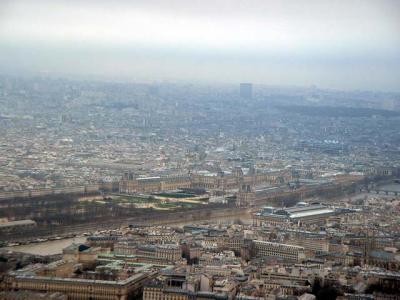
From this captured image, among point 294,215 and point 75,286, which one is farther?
point 294,215

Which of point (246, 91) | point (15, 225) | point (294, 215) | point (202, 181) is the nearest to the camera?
point (15, 225)

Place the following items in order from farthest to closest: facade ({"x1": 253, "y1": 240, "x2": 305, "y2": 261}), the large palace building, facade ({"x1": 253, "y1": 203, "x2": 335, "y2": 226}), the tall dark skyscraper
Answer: the tall dark skyscraper
the large palace building
facade ({"x1": 253, "y1": 203, "x2": 335, "y2": 226})
facade ({"x1": 253, "y1": 240, "x2": 305, "y2": 261})

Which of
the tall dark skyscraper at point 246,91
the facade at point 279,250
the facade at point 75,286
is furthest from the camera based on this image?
the tall dark skyscraper at point 246,91

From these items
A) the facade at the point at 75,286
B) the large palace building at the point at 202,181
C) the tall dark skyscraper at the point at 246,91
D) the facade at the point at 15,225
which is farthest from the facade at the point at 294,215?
the tall dark skyscraper at the point at 246,91

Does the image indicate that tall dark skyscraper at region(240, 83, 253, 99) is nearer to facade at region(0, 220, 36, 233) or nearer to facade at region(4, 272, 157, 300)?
facade at region(0, 220, 36, 233)

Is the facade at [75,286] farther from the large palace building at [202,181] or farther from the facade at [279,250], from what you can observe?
the large palace building at [202,181]

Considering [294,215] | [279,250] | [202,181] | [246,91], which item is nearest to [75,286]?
[279,250]

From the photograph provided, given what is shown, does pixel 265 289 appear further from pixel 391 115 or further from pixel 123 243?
pixel 391 115

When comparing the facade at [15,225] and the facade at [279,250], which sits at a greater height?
the facade at [15,225]

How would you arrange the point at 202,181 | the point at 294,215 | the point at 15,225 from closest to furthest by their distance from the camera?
the point at 15,225 < the point at 294,215 < the point at 202,181

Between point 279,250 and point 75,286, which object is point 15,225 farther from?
point 75,286

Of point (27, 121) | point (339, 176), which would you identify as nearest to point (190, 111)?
point (27, 121)

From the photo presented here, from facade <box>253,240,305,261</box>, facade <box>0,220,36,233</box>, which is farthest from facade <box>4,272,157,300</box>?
facade <box>0,220,36,233</box>
